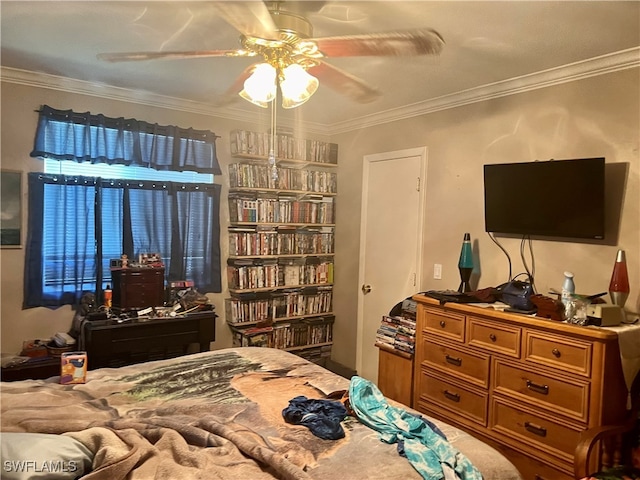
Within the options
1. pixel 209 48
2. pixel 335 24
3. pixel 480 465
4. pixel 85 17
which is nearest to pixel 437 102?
pixel 335 24

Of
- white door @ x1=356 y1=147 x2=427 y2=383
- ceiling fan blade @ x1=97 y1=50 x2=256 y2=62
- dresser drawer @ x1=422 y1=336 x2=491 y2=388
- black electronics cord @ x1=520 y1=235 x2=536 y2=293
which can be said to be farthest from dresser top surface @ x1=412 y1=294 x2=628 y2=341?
ceiling fan blade @ x1=97 y1=50 x2=256 y2=62

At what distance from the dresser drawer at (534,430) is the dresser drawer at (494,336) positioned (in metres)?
0.31

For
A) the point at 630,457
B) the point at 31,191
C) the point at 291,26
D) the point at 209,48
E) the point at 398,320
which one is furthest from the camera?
the point at 398,320

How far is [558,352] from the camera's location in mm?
2436

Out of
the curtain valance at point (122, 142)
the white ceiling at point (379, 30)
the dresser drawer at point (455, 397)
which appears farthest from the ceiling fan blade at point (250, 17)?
the dresser drawer at point (455, 397)

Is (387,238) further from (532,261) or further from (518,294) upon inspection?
(518,294)

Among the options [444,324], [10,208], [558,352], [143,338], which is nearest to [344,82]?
[444,324]

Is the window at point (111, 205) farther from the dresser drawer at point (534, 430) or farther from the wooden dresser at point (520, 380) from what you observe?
the dresser drawer at point (534, 430)

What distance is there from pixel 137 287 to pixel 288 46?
2.31m

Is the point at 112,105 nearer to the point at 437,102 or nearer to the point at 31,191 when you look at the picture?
the point at 31,191

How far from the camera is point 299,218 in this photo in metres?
4.48

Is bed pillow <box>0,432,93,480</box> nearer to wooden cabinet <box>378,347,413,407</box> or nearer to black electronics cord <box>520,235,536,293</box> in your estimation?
wooden cabinet <box>378,347,413,407</box>

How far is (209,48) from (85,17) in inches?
24.8

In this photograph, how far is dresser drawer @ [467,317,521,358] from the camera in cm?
264
